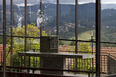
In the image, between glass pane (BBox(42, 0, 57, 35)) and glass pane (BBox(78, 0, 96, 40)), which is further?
glass pane (BBox(42, 0, 57, 35))

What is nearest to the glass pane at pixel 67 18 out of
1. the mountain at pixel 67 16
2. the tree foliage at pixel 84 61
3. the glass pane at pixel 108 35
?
the mountain at pixel 67 16

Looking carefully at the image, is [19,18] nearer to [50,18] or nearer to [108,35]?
[50,18]

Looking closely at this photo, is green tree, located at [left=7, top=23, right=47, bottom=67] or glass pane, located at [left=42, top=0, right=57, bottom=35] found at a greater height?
glass pane, located at [left=42, top=0, right=57, bottom=35]

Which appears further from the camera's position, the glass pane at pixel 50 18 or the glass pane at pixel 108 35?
the glass pane at pixel 50 18

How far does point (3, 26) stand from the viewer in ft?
8.16

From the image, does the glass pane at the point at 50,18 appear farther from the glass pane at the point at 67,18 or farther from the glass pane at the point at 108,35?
the glass pane at the point at 108,35

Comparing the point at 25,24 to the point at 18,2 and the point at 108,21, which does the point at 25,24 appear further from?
the point at 108,21

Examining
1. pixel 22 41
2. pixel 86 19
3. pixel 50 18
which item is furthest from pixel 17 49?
pixel 86 19

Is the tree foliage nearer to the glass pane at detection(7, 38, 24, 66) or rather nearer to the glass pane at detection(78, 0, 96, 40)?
the glass pane at detection(78, 0, 96, 40)

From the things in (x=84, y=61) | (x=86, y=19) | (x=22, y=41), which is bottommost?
(x=84, y=61)

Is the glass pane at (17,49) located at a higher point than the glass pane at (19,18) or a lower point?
lower

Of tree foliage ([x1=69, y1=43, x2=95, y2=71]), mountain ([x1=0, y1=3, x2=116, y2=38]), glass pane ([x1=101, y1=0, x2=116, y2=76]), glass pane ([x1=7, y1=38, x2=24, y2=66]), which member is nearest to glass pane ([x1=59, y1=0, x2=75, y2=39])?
mountain ([x1=0, y1=3, x2=116, y2=38])


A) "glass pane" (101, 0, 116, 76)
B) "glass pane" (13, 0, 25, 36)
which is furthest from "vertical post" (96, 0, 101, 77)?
"glass pane" (13, 0, 25, 36)

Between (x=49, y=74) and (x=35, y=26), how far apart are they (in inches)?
16.7
